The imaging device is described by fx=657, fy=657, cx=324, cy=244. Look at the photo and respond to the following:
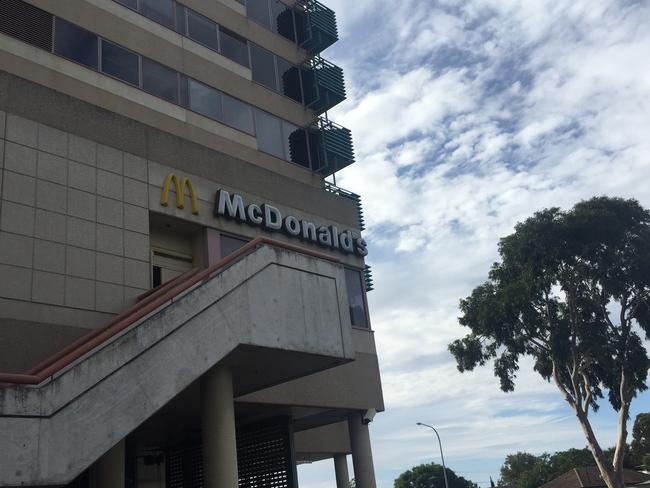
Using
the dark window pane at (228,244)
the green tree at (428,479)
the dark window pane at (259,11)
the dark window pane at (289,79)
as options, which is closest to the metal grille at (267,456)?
the dark window pane at (228,244)

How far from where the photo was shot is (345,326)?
11.7m

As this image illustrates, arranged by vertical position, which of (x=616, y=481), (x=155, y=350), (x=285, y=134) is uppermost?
(x=285, y=134)

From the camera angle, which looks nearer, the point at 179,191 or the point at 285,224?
the point at 179,191

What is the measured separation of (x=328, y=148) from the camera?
22.4 metres

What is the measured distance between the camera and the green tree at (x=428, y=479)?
9431 centimetres

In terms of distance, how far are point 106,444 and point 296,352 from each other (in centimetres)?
356

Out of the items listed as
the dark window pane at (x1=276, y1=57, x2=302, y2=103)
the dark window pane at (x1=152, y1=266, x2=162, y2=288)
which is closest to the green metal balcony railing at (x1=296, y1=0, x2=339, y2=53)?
the dark window pane at (x1=276, y1=57, x2=302, y2=103)

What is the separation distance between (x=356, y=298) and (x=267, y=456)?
210 inches

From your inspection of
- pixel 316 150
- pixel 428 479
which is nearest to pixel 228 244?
pixel 316 150

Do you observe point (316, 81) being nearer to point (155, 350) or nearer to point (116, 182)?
point (116, 182)

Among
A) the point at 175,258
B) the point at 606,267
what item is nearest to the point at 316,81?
the point at 175,258

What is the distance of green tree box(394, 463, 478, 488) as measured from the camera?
94312 millimetres

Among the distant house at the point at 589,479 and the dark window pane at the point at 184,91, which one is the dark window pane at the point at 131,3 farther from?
the distant house at the point at 589,479

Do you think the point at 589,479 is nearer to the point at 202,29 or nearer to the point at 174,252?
the point at 202,29
